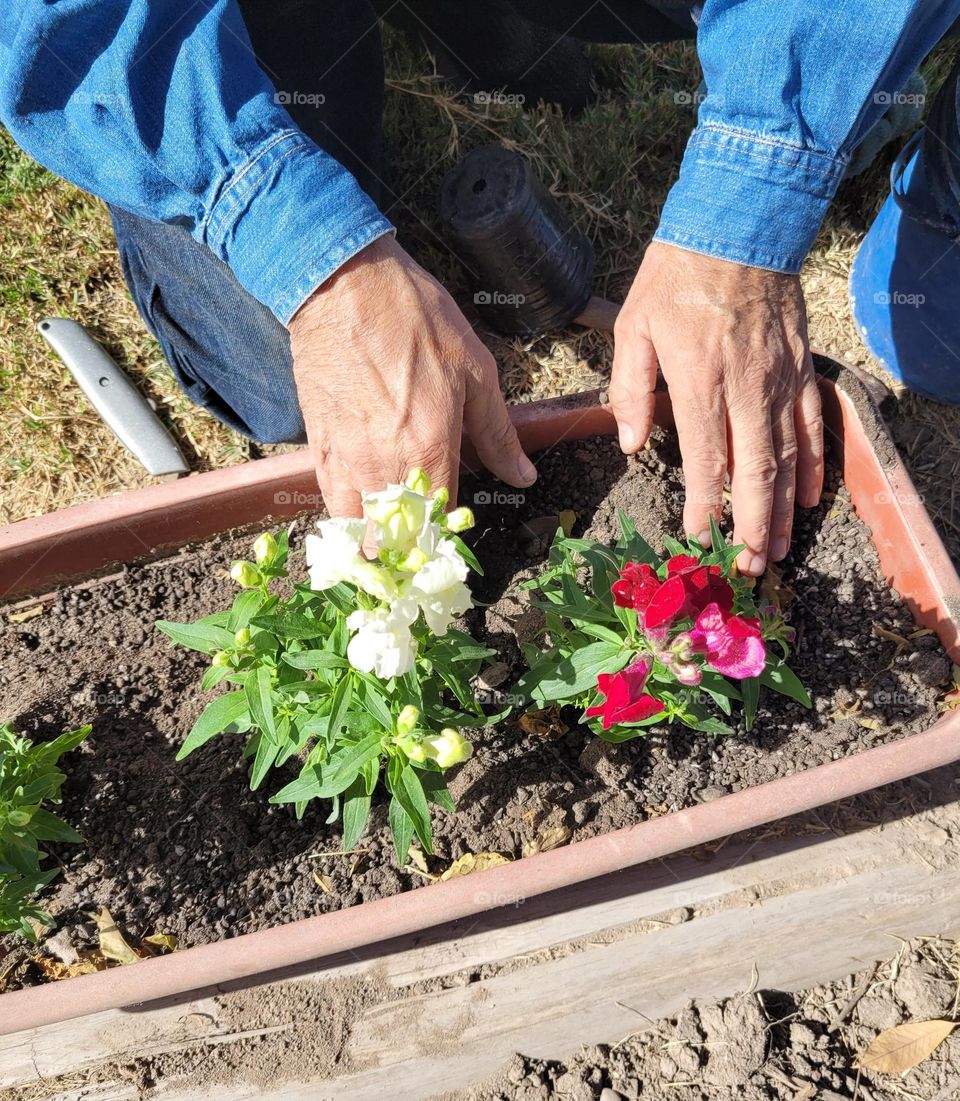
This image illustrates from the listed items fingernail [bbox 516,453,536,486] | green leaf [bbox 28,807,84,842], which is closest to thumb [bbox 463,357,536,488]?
fingernail [bbox 516,453,536,486]

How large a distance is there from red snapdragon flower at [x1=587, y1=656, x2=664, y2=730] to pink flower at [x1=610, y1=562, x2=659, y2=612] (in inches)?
4.1

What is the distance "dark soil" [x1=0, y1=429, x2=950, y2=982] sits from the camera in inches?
69.9

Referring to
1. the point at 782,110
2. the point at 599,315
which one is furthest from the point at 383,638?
the point at 599,315

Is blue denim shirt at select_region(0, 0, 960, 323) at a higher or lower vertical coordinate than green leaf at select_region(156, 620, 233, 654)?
higher

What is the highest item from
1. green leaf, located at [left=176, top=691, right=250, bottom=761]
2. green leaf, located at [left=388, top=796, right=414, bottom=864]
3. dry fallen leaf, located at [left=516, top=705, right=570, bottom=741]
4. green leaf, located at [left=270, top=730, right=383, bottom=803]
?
green leaf, located at [left=176, top=691, right=250, bottom=761]

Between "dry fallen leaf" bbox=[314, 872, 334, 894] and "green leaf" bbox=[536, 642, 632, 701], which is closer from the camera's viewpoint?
"green leaf" bbox=[536, 642, 632, 701]

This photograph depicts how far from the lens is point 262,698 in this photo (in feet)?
4.83

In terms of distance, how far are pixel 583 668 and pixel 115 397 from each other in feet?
5.64

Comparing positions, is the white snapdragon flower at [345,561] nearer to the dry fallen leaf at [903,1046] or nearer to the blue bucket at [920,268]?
the dry fallen leaf at [903,1046]

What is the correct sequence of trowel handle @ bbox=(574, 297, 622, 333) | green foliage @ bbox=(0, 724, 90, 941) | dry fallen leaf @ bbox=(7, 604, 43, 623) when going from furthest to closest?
1. trowel handle @ bbox=(574, 297, 622, 333)
2. dry fallen leaf @ bbox=(7, 604, 43, 623)
3. green foliage @ bbox=(0, 724, 90, 941)

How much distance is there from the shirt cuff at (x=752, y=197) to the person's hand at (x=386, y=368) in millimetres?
471

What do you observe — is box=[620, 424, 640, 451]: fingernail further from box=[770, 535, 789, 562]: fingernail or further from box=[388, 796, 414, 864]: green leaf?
box=[388, 796, 414, 864]: green leaf

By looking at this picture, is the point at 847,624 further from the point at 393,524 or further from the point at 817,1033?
the point at 393,524

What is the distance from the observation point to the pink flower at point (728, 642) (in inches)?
50.8
